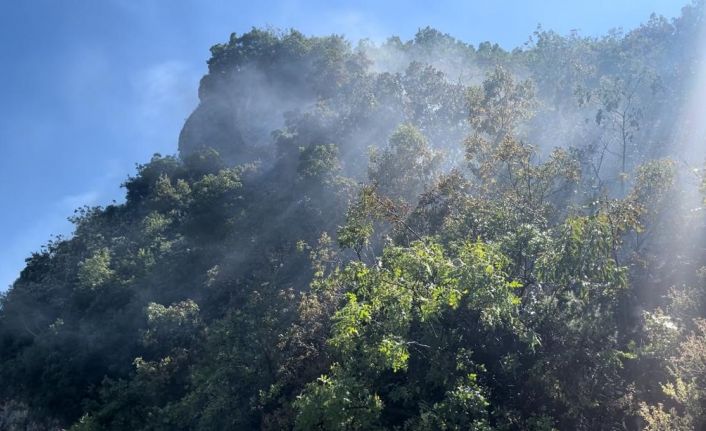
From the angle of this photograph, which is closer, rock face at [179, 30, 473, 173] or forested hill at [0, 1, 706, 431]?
forested hill at [0, 1, 706, 431]

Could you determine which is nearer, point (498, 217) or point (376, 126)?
point (498, 217)

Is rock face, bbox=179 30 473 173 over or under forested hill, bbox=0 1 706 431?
over

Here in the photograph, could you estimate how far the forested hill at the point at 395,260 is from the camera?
1164 cm

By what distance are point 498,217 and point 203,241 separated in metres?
20.5

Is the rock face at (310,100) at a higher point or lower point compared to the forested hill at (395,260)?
higher

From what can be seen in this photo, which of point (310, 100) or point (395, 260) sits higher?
point (310, 100)

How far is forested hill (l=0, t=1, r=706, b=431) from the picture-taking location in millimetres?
11641

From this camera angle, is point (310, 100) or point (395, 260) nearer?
point (395, 260)

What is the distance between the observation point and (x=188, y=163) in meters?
41.4

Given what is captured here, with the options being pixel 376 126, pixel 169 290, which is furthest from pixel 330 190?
pixel 169 290

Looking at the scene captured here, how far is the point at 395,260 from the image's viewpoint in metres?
12.5

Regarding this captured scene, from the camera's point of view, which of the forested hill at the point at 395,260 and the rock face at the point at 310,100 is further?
the rock face at the point at 310,100

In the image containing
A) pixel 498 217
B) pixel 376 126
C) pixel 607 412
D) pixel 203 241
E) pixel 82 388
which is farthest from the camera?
pixel 376 126

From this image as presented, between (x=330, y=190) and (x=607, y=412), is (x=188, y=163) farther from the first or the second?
(x=607, y=412)
